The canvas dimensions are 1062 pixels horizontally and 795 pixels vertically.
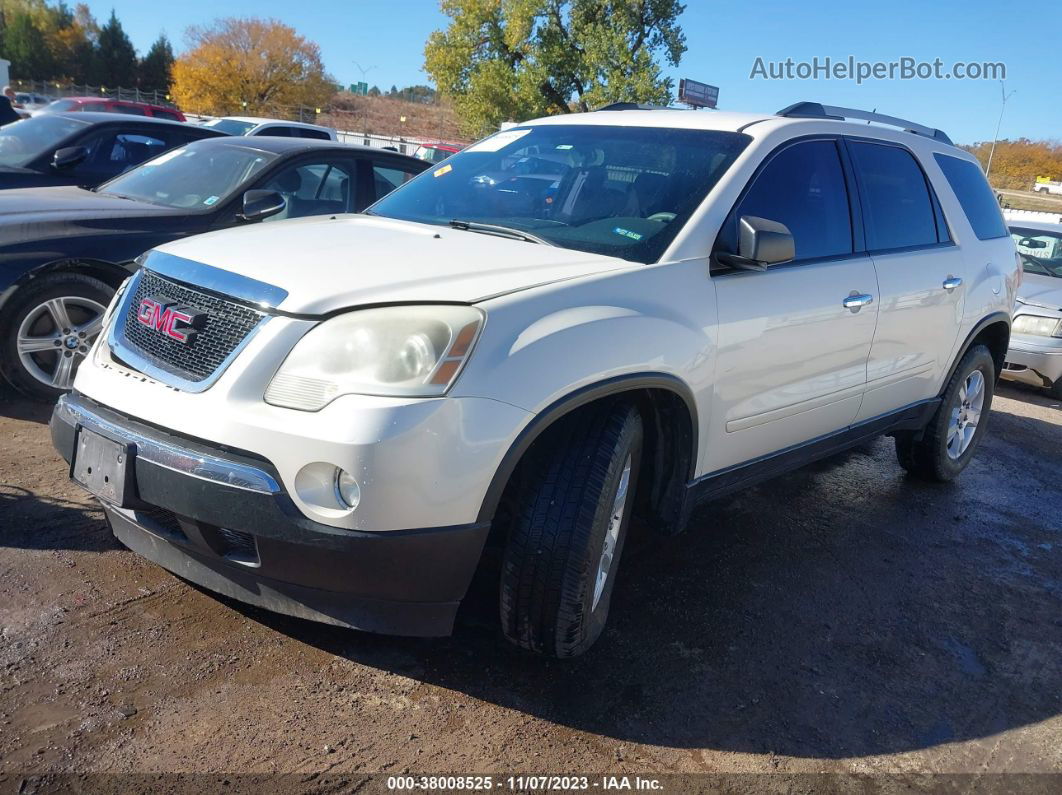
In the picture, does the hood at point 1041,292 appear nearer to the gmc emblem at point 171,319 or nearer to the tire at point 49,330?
the tire at point 49,330

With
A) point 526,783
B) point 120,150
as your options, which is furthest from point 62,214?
point 526,783

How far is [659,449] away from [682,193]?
0.97 m

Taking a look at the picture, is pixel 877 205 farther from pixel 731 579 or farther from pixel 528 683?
pixel 528 683

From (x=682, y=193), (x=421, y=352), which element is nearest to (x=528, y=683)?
(x=421, y=352)

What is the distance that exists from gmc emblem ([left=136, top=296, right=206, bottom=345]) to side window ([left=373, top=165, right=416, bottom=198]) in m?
3.68

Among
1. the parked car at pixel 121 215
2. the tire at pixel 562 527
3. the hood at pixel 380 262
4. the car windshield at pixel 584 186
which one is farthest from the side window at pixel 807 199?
the parked car at pixel 121 215

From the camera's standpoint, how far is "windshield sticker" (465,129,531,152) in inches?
161

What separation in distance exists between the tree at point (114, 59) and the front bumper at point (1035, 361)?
69964 mm

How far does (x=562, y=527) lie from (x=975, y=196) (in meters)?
3.82

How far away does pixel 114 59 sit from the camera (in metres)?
65.4

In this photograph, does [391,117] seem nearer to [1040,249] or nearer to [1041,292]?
[1040,249]

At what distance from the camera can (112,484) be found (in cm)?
261

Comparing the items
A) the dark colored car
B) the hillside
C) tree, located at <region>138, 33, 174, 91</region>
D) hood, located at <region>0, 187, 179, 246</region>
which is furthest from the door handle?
tree, located at <region>138, 33, 174, 91</region>

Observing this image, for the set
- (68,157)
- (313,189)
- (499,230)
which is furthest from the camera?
(68,157)
